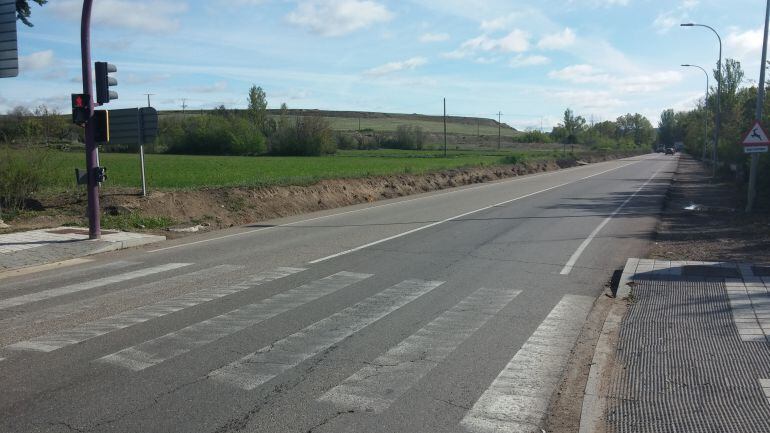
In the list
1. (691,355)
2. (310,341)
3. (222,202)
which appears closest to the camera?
(691,355)

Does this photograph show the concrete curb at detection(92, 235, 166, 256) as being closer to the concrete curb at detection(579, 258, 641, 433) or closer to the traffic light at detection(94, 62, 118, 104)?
the traffic light at detection(94, 62, 118, 104)

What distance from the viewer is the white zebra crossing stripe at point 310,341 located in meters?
5.91

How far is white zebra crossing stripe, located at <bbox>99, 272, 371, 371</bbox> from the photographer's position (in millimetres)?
6370

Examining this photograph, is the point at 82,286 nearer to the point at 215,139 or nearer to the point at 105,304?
the point at 105,304

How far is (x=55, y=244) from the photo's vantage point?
13.6 metres

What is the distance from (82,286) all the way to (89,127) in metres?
5.66

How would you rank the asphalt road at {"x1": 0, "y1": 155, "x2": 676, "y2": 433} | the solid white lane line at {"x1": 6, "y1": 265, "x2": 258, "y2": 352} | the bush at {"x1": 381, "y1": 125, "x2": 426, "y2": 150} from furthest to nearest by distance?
the bush at {"x1": 381, "y1": 125, "x2": 426, "y2": 150}, the solid white lane line at {"x1": 6, "y1": 265, "x2": 258, "y2": 352}, the asphalt road at {"x1": 0, "y1": 155, "x2": 676, "y2": 433}

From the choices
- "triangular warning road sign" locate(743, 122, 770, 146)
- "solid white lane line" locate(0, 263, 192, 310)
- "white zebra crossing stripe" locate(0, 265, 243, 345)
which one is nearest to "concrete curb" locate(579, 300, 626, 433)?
"white zebra crossing stripe" locate(0, 265, 243, 345)

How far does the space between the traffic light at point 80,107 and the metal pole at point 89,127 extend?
59 mm

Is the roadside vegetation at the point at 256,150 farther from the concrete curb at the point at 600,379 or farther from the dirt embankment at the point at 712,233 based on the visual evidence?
the concrete curb at the point at 600,379

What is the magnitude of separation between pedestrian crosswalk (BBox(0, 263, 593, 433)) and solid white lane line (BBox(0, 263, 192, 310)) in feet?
0.10

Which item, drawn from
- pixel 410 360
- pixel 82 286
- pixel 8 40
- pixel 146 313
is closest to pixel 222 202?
pixel 8 40

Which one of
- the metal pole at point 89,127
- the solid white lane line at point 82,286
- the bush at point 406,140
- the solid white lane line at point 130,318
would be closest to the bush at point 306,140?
the bush at point 406,140

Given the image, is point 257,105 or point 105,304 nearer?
point 105,304
